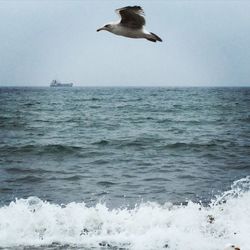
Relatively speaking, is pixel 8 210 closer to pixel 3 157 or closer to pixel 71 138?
pixel 3 157

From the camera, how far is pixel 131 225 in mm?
9812

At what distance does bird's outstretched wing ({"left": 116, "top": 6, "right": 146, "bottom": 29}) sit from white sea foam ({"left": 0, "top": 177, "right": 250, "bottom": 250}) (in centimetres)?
389

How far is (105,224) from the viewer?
9.83 m

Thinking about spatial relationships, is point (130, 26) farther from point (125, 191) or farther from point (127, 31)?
point (125, 191)

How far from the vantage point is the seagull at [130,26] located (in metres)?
6.29

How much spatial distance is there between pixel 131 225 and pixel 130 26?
4.59 metres

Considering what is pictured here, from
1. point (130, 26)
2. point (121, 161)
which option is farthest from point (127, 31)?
point (121, 161)

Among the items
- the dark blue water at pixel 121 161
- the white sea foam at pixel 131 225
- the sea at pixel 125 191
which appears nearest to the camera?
the white sea foam at pixel 131 225

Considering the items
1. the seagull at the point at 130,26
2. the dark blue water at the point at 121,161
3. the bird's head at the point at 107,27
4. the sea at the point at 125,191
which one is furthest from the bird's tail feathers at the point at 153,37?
the dark blue water at the point at 121,161

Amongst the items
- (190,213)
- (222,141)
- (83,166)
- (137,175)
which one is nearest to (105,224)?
(190,213)

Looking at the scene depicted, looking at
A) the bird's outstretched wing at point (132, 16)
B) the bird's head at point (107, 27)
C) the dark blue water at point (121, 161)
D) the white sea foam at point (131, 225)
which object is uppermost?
the bird's outstretched wing at point (132, 16)

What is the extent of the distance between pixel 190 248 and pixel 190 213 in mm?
1907

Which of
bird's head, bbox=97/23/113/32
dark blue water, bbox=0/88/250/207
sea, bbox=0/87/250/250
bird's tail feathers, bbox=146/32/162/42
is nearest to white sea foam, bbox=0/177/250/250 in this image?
sea, bbox=0/87/250/250

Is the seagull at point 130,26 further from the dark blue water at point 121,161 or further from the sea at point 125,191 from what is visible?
the dark blue water at point 121,161
